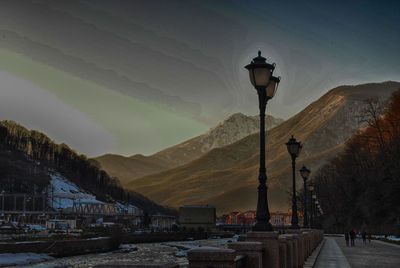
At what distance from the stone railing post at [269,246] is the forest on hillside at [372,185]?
171ft

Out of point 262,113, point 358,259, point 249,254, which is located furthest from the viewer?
point 358,259

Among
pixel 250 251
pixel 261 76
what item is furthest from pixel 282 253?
pixel 261 76

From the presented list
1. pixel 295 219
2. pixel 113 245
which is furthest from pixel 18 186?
pixel 295 219

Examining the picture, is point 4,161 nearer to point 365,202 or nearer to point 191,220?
point 191,220

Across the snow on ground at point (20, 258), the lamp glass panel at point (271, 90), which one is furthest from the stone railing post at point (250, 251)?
the snow on ground at point (20, 258)

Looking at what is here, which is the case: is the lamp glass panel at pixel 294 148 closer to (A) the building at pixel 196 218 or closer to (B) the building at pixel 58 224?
(B) the building at pixel 58 224

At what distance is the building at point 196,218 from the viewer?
17250 centimetres

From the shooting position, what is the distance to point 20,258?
210 feet

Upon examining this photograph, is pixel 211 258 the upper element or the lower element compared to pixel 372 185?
lower

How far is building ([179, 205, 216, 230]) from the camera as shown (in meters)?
172

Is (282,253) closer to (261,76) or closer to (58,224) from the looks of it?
(261,76)

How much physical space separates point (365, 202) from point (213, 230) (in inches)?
3903

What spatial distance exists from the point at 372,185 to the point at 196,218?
10471cm

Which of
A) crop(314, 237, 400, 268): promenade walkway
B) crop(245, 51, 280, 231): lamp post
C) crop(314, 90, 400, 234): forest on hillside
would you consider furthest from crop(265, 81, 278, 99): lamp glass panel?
Answer: crop(314, 90, 400, 234): forest on hillside
